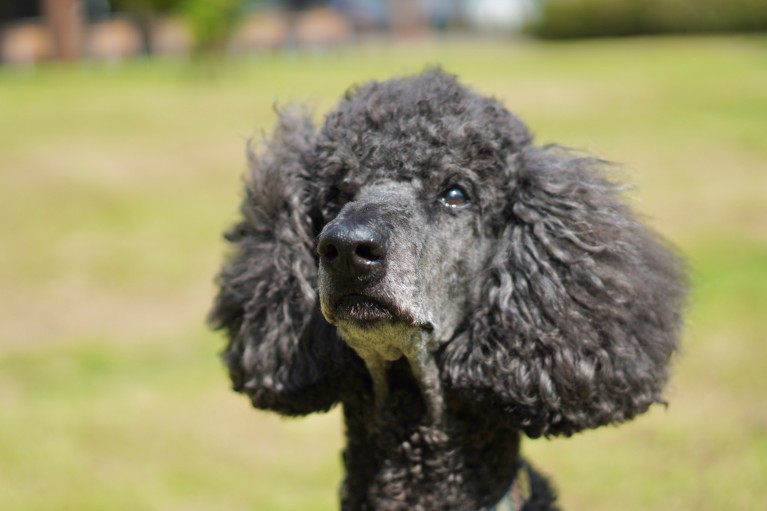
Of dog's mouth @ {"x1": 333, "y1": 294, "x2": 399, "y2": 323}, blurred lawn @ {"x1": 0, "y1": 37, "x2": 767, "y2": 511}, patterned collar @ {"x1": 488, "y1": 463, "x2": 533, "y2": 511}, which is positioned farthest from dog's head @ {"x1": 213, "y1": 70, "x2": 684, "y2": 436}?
blurred lawn @ {"x1": 0, "y1": 37, "x2": 767, "y2": 511}

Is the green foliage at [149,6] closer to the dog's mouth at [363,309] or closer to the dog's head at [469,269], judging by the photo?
the dog's head at [469,269]

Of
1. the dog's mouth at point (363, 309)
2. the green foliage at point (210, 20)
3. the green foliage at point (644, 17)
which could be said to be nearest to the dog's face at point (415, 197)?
the dog's mouth at point (363, 309)

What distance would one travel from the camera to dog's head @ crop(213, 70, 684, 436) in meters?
2.26

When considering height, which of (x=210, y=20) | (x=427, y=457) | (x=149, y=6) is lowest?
(x=149, y=6)

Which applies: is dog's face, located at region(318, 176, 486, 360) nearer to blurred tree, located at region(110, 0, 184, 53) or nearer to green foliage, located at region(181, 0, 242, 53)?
green foliage, located at region(181, 0, 242, 53)

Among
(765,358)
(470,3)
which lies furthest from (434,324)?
(470,3)

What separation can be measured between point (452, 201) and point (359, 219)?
0.39 m

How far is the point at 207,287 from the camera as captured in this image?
7543mm

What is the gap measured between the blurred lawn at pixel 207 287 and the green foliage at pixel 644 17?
3845 millimetres

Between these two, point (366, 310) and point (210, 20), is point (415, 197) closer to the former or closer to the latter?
point (366, 310)

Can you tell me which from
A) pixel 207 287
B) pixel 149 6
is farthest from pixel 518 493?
Answer: pixel 149 6

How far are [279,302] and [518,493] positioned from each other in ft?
2.72

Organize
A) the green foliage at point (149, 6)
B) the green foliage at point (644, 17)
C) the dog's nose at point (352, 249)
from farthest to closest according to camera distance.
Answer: the green foliage at point (149, 6)
the green foliage at point (644, 17)
the dog's nose at point (352, 249)

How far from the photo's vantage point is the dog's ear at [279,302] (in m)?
2.48
